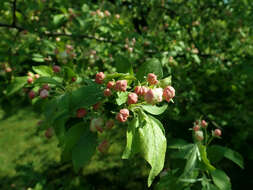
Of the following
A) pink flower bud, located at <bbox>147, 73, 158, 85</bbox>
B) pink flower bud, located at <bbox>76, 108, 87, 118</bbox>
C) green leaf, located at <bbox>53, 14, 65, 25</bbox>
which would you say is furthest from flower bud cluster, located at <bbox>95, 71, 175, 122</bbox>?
green leaf, located at <bbox>53, 14, 65, 25</bbox>

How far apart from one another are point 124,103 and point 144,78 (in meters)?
0.18

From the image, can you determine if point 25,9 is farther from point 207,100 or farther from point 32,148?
point 207,100

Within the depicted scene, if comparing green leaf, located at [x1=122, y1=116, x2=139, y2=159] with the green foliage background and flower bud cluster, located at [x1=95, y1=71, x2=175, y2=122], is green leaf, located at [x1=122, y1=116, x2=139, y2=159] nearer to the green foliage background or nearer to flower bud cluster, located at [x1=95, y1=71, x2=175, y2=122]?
flower bud cluster, located at [x1=95, y1=71, x2=175, y2=122]

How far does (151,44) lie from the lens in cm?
263

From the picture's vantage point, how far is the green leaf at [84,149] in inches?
42.1

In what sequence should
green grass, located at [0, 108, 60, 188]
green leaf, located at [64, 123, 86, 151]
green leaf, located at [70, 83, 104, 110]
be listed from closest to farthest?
1. green leaf, located at [70, 83, 104, 110]
2. green leaf, located at [64, 123, 86, 151]
3. green grass, located at [0, 108, 60, 188]

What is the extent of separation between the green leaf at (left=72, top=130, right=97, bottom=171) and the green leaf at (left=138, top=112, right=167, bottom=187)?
30 cm

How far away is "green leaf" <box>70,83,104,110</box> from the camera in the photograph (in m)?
1.02

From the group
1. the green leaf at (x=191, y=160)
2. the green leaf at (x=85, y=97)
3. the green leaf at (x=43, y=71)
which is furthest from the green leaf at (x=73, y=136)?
the green leaf at (x=191, y=160)

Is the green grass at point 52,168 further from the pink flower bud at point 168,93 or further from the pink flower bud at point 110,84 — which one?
→ the pink flower bud at point 168,93

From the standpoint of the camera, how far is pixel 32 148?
5172 mm

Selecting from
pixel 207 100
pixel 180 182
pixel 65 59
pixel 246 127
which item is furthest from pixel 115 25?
pixel 207 100

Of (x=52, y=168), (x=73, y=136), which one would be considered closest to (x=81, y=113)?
(x=73, y=136)

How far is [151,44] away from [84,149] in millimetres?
1810
